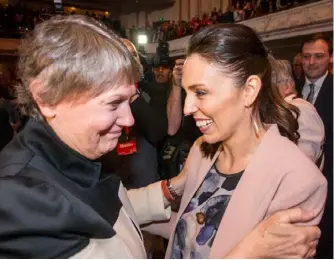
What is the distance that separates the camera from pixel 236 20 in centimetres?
643

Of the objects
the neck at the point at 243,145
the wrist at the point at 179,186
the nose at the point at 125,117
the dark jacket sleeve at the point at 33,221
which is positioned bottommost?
the wrist at the point at 179,186

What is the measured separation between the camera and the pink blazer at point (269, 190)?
92 centimetres

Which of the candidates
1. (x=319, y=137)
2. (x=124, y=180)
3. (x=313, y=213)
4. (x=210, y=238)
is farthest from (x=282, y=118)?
(x=124, y=180)

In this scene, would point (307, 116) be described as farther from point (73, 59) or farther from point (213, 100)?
point (73, 59)

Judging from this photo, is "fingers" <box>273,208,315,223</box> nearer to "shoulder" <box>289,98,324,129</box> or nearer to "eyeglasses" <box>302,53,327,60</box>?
"shoulder" <box>289,98,324,129</box>

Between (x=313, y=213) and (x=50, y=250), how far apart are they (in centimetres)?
67

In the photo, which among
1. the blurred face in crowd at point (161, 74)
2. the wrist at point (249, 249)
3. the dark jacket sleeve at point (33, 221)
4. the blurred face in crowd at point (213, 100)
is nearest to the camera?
the dark jacket sleeve at point (33, 221)

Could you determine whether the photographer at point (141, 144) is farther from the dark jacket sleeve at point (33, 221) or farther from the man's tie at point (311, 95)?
the man's tie at point (311, 95)

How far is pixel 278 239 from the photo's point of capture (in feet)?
2.77

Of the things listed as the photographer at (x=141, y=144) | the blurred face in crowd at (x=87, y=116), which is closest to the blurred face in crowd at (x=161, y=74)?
the photographer at (x=141, y=144)

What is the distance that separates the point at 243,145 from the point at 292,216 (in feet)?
0.91

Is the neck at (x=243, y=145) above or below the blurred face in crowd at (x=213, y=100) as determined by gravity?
below

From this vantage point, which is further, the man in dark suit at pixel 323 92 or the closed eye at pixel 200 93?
the man in dark suit at pixel 323 92

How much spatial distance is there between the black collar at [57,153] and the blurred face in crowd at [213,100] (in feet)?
1.30
